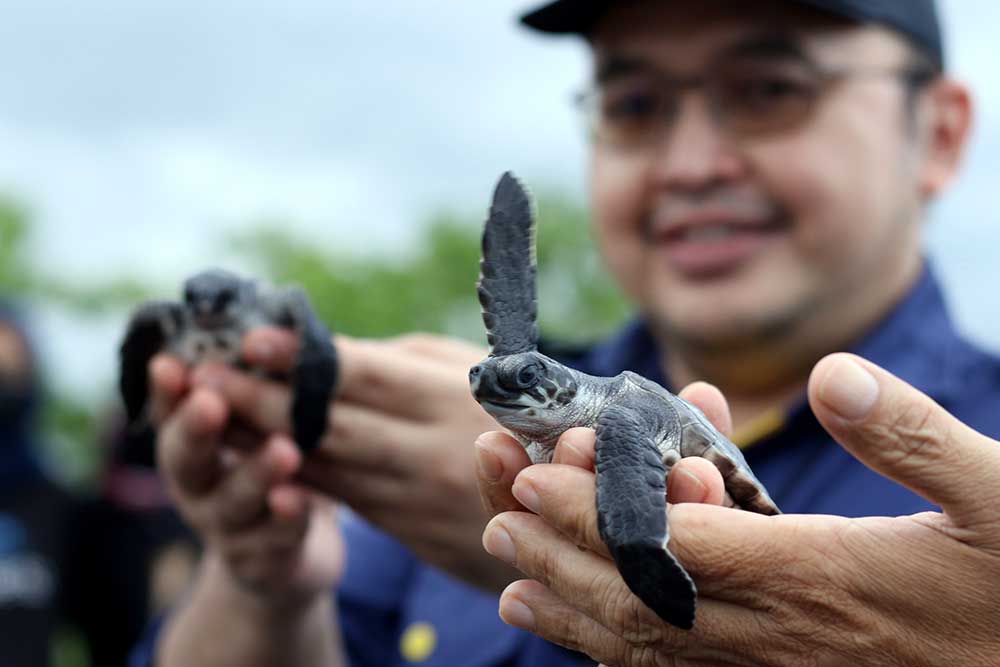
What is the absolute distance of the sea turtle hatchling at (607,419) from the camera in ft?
3.05

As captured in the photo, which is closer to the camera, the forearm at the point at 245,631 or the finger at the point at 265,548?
the finger at the point at 265,548

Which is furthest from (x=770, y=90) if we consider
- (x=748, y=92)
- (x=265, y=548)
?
(x=265, y=548)

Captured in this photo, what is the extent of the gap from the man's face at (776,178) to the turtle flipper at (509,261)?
1.00 metres

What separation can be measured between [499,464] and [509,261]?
0.26m

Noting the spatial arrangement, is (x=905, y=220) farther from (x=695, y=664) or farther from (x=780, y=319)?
(x=695, y=664)

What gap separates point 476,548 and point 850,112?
1245 mm

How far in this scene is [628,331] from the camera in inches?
106

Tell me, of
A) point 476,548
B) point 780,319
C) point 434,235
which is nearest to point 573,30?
point 780,319

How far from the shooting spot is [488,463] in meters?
1.12

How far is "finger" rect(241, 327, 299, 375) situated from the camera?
196 cm

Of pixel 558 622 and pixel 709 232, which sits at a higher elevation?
pixel 709 232

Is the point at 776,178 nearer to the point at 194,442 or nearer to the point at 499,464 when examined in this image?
the point at 499,464

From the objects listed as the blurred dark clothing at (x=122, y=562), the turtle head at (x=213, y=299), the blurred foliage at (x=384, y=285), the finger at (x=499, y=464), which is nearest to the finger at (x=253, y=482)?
the turtle head at (x=213, y=299)

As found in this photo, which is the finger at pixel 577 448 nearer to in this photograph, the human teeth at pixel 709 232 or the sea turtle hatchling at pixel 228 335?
the sea turtle hatchling at pixel 228 335
